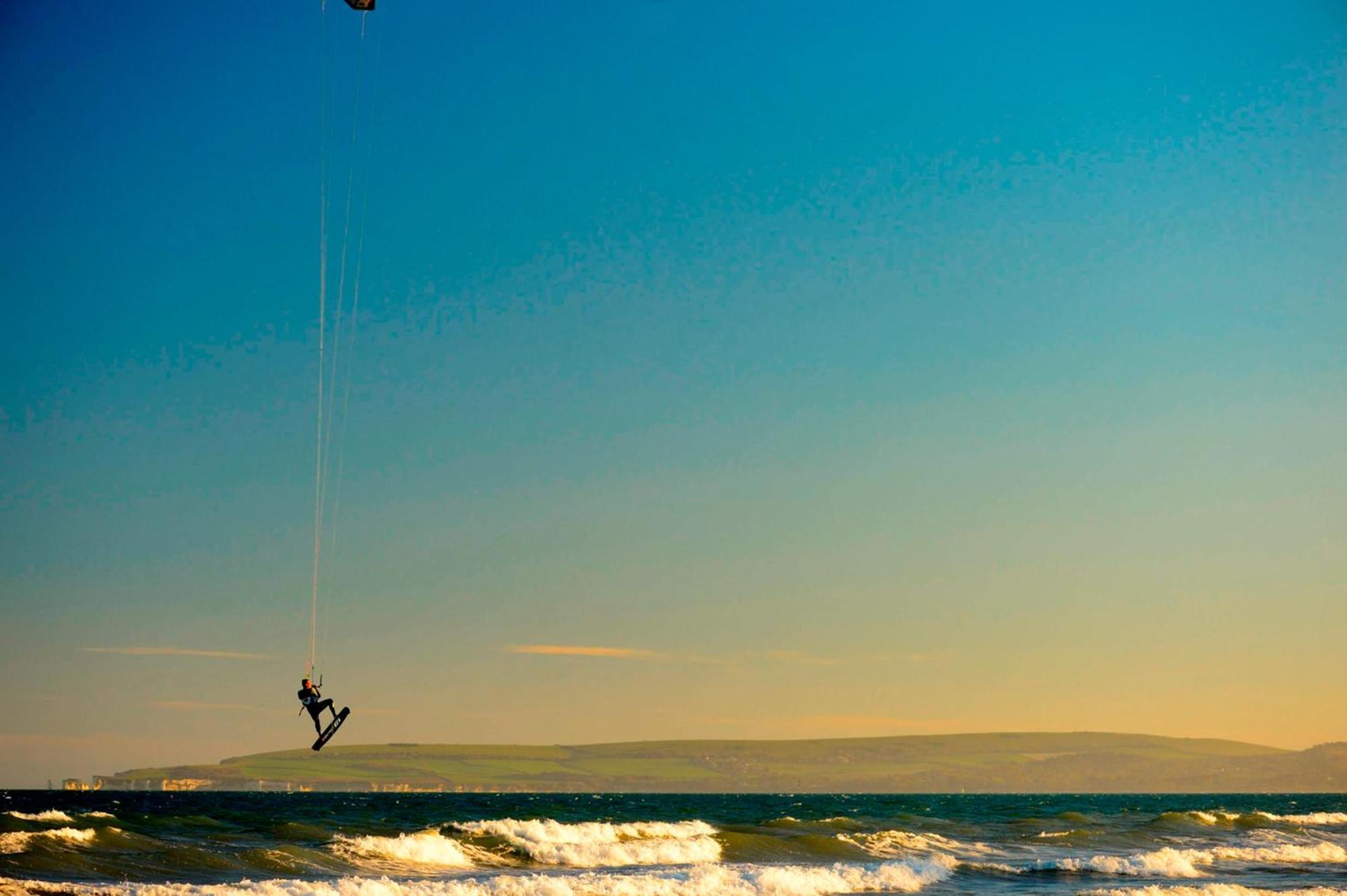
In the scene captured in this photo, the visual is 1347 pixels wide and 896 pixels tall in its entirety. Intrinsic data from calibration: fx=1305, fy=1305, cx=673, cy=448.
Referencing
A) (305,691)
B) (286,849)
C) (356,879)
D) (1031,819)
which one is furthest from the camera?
(1031,819)

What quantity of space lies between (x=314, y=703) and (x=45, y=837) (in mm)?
12516

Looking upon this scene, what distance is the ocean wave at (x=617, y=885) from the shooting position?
79.3 feet

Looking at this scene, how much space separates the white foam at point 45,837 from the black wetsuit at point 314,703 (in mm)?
10847

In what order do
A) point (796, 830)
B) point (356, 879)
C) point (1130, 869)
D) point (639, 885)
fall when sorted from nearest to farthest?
point (356, 879), point (639, 885), point (1130, 869), point (796, 830)

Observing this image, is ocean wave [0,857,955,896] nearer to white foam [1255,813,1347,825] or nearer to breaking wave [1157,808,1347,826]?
breaking wave [1157,808,1347,826]

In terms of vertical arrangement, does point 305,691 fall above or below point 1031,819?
above

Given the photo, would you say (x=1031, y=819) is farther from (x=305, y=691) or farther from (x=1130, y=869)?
(x=305, y=691)

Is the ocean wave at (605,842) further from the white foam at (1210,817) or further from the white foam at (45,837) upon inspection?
the white foam at (1210,817)

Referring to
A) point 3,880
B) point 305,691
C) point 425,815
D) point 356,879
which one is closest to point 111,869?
point 3,880

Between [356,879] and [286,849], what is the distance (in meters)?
5.98

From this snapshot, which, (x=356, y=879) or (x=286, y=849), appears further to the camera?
(x=286, y=849)

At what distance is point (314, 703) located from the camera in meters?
23.4

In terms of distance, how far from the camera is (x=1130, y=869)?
113 feet

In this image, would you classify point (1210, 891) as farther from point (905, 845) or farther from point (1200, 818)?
point (1200, 818)
